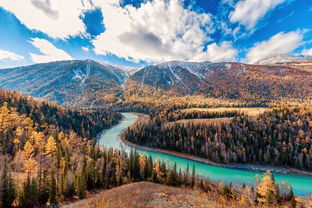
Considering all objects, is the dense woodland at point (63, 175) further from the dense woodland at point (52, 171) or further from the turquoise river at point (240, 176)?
the turquoise river at point (240, 176)

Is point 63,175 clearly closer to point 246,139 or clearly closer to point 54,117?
point 246,139

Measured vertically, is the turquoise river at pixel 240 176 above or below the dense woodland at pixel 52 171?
below

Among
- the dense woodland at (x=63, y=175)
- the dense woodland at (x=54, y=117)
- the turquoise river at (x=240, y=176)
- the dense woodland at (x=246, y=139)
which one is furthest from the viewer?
the dense woodland at (x=54, y=117)

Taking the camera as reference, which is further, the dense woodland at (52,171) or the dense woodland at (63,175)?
the dense woodland at (63,175)

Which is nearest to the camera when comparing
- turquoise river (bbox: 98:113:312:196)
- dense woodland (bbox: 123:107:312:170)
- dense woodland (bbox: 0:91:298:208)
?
dense woodland (bbox: 0:91:298:208)

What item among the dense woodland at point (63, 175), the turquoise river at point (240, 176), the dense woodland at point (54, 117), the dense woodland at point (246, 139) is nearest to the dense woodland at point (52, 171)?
the dense woodland at point (63, 175)

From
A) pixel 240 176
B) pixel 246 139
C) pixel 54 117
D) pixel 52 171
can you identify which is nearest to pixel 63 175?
pixel 52 171

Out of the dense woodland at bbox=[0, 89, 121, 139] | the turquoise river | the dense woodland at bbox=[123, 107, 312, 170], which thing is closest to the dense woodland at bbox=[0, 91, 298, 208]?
the turquoise river

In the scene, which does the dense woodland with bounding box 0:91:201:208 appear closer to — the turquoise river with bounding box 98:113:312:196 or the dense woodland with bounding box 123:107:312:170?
the turquoise river with bounding box 98:113:312:196
